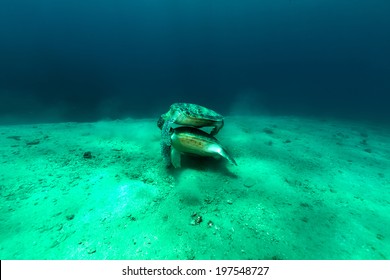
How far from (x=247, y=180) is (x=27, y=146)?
554cm

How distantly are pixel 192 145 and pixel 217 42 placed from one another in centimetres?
12851

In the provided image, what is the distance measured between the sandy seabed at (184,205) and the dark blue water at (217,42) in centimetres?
7122

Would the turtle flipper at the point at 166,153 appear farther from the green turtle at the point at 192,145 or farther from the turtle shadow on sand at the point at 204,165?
the turtle shadow on sand at the point at 204,165

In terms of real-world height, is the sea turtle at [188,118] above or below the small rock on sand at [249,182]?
above

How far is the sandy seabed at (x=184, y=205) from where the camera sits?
7.73ft

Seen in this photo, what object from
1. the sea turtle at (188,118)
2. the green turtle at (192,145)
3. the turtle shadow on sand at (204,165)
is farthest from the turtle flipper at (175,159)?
the sea turtle at (188,118)

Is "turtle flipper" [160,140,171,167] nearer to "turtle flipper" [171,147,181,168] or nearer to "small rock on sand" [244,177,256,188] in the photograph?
"turtle flipper" [171,147,181,168]

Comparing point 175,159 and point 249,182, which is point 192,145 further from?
point 249,182

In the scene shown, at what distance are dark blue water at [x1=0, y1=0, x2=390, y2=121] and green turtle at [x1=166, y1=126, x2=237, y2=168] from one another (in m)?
71.5

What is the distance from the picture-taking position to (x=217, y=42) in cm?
11756

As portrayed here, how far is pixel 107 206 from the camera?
3.00 m

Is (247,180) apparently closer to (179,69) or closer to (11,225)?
(11,225)

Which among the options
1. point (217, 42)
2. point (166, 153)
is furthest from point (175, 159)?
point (217, 42)
